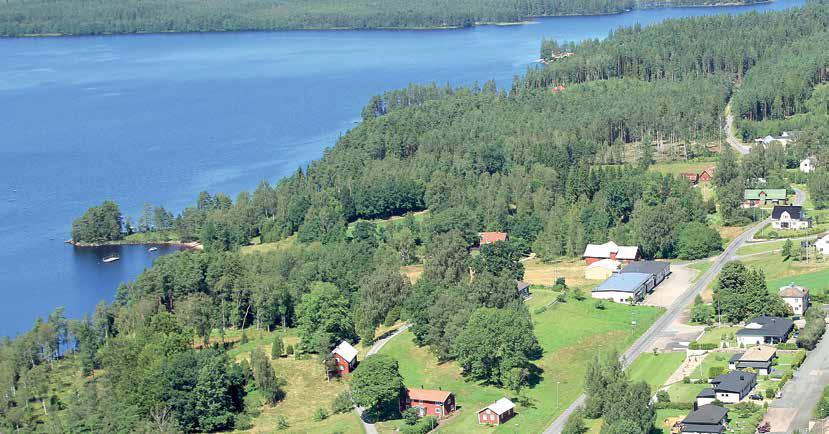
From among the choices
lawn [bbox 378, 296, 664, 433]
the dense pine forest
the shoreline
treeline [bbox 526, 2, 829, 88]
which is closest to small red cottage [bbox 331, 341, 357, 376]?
the dense pine forest

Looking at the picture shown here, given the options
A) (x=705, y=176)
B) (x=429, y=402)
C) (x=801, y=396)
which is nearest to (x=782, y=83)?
(x=705, y=176)

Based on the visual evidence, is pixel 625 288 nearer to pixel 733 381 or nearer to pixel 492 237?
pixel 492 237

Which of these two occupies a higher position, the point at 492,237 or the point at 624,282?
the point at 624,282

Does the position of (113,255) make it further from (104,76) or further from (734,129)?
(104,76)

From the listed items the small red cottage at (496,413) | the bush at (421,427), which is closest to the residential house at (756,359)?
the small red cottage at (496,413)

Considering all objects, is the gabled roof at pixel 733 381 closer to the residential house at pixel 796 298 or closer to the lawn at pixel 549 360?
the lawn at pixel 549 360

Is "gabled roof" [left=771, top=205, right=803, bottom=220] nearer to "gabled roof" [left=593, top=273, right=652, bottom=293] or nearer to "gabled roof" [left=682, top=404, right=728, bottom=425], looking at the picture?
"gabled roof" [left=593, top=273, right=652, bottom=293]

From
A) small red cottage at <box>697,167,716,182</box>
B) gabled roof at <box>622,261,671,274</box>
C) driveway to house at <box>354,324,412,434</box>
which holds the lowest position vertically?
driveway to house at <box>354,324,412,434</box>
